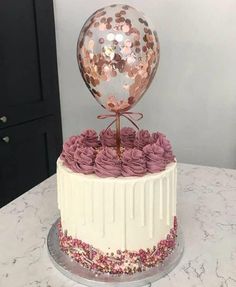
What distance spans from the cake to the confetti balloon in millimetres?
157

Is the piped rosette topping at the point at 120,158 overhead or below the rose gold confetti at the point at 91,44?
below

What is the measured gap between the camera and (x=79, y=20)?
2.19m

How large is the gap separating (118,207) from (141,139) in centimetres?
23

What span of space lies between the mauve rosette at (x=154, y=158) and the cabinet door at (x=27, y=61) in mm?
1236

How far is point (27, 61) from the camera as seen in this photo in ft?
6.76

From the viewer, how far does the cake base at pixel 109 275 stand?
876 mm

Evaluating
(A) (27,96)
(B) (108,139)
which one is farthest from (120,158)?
(A) (27,96)

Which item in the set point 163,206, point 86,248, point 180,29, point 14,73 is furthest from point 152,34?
point 14,73

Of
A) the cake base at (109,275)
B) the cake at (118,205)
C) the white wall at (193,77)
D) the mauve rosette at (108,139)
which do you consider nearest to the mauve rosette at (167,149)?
the cake at (118,205)

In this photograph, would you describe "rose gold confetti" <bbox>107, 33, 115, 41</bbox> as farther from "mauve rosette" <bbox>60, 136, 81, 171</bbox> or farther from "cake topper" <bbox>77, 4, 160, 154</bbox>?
"mauve rosette" <bbox>60, 136, 81, 171</bbox>

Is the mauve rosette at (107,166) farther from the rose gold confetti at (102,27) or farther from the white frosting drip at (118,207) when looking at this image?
the rose gold confetti at (102,27)

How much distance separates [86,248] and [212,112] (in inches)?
48.8

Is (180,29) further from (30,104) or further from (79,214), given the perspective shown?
(79,214)

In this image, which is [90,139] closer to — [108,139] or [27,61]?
[108,139]
